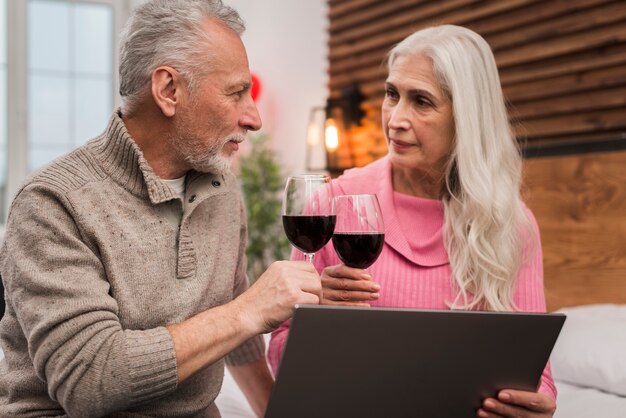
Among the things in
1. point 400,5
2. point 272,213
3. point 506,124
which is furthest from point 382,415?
point 272,213

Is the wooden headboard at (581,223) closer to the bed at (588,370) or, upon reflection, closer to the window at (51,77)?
the bed at (588,370)

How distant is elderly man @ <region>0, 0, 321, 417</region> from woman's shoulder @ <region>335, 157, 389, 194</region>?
36 centimetres

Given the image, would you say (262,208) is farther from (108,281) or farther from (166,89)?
(108,281)

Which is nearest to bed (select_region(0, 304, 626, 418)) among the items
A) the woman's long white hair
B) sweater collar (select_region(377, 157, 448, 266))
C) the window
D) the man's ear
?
the woman's long white hair

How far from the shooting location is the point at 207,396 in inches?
63.1

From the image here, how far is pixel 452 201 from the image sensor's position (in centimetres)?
197

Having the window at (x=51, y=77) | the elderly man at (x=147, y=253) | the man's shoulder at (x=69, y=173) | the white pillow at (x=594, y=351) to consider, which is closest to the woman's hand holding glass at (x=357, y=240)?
the elderly man at (x=147, y=253)

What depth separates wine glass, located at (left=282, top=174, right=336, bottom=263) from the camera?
139cm

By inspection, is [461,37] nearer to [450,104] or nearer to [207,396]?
[450,104]

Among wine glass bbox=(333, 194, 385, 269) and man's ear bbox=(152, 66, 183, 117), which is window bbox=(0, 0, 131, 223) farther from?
wine glass bbox=(333, 194, 385, 269)

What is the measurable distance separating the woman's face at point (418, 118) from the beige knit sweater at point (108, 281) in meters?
0.45

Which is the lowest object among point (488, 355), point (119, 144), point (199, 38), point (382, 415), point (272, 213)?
point (272, 213)

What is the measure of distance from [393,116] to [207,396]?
796 millimetres

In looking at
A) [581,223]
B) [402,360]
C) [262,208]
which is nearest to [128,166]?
[402,360]
